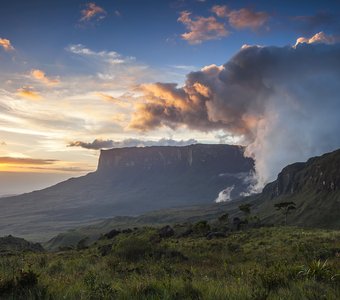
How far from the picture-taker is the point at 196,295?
851cm

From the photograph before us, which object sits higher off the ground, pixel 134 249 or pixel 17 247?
pixel 134 249

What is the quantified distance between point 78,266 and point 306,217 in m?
196

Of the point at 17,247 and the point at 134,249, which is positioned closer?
the point at 134,249

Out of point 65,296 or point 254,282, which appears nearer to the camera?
point 65,296

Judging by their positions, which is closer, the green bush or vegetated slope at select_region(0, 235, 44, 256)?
the green bush

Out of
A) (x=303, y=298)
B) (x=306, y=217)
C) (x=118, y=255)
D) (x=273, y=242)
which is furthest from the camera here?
(x=306, y=217)

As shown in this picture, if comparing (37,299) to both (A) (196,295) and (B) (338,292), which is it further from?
(B) (338,292)

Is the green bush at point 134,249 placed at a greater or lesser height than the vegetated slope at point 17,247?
greater

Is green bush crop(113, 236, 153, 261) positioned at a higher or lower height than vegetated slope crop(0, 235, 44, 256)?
higher

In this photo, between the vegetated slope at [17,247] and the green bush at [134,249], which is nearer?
the green bush at [134,249]

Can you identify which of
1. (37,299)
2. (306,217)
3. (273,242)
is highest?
(37,299)

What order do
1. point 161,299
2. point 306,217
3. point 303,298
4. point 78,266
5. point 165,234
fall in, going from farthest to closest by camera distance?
point 306,217 → point 165,234 → point 78,266 → point 161,299 → point 303,298

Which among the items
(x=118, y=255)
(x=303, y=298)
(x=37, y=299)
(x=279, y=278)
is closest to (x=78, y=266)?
(x=118, y=255)

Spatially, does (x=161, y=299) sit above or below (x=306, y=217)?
above
